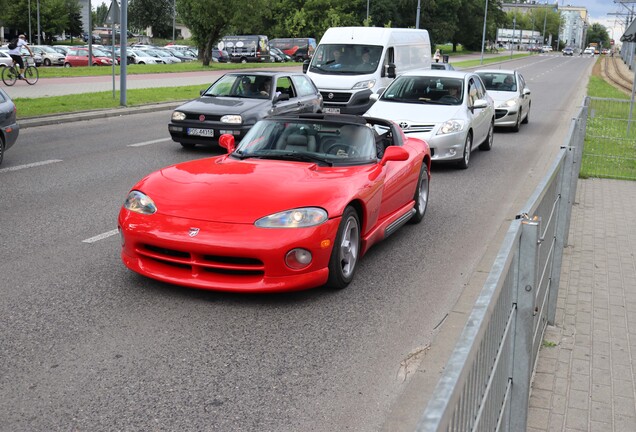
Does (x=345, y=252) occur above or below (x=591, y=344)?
above

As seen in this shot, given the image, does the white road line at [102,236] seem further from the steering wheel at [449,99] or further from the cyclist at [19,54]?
the cyclist at [19,54]

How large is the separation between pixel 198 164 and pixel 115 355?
8.94ft

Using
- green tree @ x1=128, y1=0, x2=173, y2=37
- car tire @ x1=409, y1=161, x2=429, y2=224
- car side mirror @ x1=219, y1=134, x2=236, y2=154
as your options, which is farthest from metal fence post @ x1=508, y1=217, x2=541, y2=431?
green tree @ x1=128, y1=0, x2=173, y2=37

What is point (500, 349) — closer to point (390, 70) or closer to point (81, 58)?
point (390, 70)

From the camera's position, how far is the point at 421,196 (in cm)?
914

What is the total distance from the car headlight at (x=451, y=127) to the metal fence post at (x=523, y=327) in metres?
10.1

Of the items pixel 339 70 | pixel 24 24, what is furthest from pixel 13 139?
pixel 24 24

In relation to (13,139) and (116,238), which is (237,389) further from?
(13,139)

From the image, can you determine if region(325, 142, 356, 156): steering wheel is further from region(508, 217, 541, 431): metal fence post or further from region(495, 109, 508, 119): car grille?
region(495, 109, 508, 119): car grille

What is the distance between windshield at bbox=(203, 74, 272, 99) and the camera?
15844mm

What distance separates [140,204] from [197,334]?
1.47m

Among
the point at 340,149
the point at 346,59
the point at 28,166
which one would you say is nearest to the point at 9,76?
the point at 346,59

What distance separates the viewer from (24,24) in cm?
8625

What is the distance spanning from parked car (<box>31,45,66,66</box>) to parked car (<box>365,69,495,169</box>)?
142 ft
